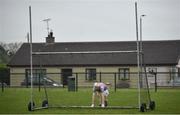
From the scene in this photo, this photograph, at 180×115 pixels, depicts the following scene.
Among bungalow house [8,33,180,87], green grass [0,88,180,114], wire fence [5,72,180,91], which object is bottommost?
green grass [0,88,180,114]

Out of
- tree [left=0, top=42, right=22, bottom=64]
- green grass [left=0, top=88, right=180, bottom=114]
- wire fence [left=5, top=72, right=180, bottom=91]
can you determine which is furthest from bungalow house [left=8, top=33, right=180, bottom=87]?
green grass [left=0, top=88, right=180, bottom=114]

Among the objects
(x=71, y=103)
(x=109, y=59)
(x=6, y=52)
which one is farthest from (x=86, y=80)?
(x=6, y=52)

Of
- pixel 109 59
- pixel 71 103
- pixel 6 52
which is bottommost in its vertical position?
pixel 71 103

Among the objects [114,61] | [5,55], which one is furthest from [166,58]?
[5,55]

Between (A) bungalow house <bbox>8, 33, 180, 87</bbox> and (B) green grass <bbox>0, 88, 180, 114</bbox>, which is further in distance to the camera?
(A) bungalow house <bbox>8, 33, 180, 87</bbox>

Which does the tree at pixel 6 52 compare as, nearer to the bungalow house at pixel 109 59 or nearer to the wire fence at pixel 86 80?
the bungalow house at pixel 109 59

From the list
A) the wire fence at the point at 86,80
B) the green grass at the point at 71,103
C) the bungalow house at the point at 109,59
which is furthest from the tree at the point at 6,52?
the green grass at the point at 71,103

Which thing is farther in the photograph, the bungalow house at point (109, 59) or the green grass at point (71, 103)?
the bungalow house at point (109, 59)

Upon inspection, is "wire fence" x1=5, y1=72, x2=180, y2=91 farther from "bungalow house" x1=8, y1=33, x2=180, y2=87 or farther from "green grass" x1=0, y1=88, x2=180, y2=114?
"bungalow house" x1=8, y1=33, x2=180, y2=87

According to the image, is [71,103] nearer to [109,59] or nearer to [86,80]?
[86,80]

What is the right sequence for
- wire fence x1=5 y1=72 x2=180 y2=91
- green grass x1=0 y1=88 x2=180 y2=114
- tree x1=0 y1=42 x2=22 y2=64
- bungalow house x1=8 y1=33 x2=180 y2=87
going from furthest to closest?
tree x1=0 y1=42 x2=22 y2=64
bungalow house x1=8 y1=33 x2=180 y2=87
wire fence x1=5 y1=72 x2=180 y2=91
green grass x1=0 y1=88 x2=180 y2=114

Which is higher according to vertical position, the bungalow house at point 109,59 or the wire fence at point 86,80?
the bungalow house at point 109,59

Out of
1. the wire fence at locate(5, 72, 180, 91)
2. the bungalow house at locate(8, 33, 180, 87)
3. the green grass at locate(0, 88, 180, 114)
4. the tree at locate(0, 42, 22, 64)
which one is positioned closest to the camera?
the green grass at locate(0, 88, 180, 114)

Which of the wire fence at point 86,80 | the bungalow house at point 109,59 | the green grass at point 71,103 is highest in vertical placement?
the bungalow house at point 109,59
